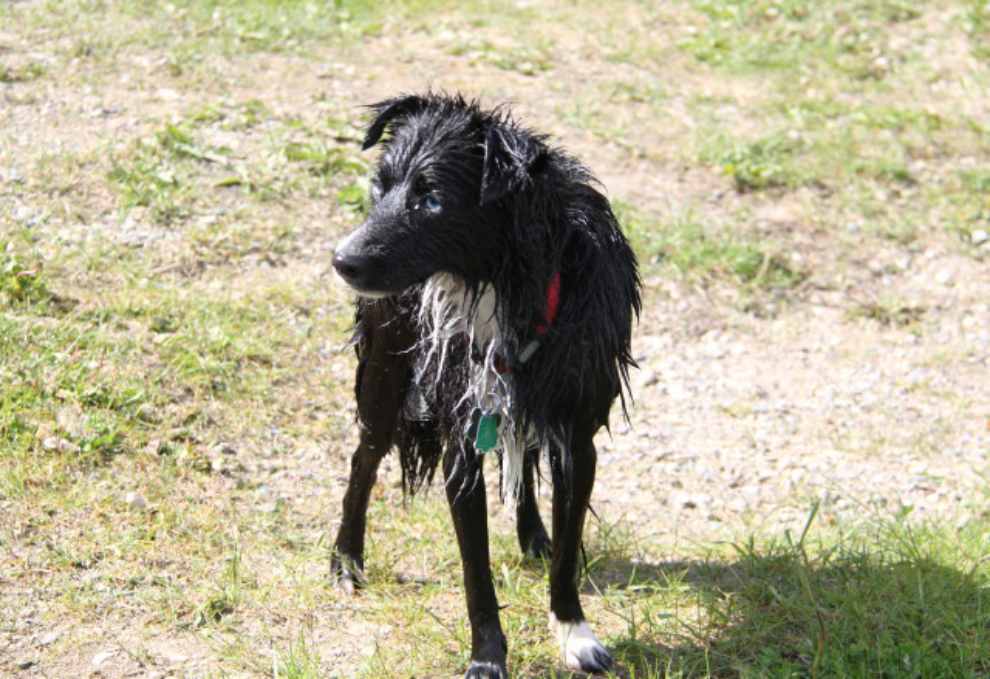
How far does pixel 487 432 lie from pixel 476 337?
10.4 inches

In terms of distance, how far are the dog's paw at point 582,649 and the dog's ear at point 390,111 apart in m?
1.47

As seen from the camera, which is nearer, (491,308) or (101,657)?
(491,308)

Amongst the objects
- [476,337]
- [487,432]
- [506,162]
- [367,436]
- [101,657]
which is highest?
[506,162]

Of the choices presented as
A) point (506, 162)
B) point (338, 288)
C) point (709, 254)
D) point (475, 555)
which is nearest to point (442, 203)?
point (506, 162)

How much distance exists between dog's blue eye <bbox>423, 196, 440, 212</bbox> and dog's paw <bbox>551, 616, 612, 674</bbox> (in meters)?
1.30

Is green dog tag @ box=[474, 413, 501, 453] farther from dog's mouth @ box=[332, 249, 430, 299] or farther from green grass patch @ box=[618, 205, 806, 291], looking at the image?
green grass patch @ box=[618, 205, 806, 291]

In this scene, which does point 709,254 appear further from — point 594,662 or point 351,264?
point 351,264

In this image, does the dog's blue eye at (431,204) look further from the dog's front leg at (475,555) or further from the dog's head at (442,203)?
the dog's front leg at (475,555)

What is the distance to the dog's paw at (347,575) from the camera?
11.4 feet

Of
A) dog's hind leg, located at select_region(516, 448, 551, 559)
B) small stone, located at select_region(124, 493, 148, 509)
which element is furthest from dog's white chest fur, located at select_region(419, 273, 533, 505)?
small stone, located at select_region(124, 493, 148, 509)

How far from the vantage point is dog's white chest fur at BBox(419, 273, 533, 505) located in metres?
2.70

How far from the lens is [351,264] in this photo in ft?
8.17

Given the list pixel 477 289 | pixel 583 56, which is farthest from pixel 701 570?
pixel 583 56

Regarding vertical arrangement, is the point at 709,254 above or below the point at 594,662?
above
